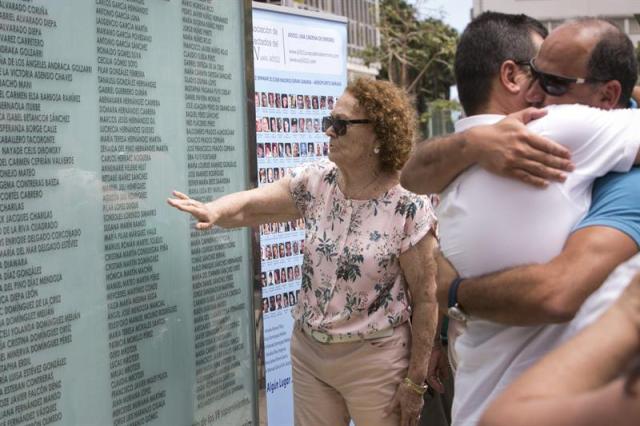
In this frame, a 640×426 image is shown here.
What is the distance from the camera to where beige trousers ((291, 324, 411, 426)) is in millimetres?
3305

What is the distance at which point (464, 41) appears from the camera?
2406mm

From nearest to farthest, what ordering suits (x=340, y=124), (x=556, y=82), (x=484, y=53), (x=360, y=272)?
(x=556, y=82)
(x=484, y=53)
(x=360, y=272)
(x=340, y=124)

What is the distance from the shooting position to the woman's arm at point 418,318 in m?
3.33

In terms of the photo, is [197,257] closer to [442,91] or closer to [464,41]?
[464,41]

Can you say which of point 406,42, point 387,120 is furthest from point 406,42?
point 387,120

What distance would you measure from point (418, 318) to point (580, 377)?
238 centimetres

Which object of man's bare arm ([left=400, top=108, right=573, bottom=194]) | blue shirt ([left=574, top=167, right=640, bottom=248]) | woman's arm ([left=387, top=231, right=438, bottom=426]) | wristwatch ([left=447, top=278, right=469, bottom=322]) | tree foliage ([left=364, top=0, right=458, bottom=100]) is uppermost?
tree foliage ([left=364, top=0, right=458, bottom=100])

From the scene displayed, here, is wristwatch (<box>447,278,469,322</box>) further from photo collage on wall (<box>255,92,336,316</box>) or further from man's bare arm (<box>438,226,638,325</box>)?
photo collage on wall (<box>255,92,336,316</box>)

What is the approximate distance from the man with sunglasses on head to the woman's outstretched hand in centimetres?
115

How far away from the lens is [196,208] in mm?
2963

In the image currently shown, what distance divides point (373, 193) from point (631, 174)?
1.66 metres

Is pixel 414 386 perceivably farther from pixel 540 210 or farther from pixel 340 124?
pixel 540 210

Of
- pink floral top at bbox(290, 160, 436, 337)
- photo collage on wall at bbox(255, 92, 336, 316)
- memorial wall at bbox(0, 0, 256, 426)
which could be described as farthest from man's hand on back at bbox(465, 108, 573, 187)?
photo collage on wall at bbox(255, 92, 336, 316)

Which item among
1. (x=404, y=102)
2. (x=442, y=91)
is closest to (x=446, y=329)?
(x=404, y=102)
